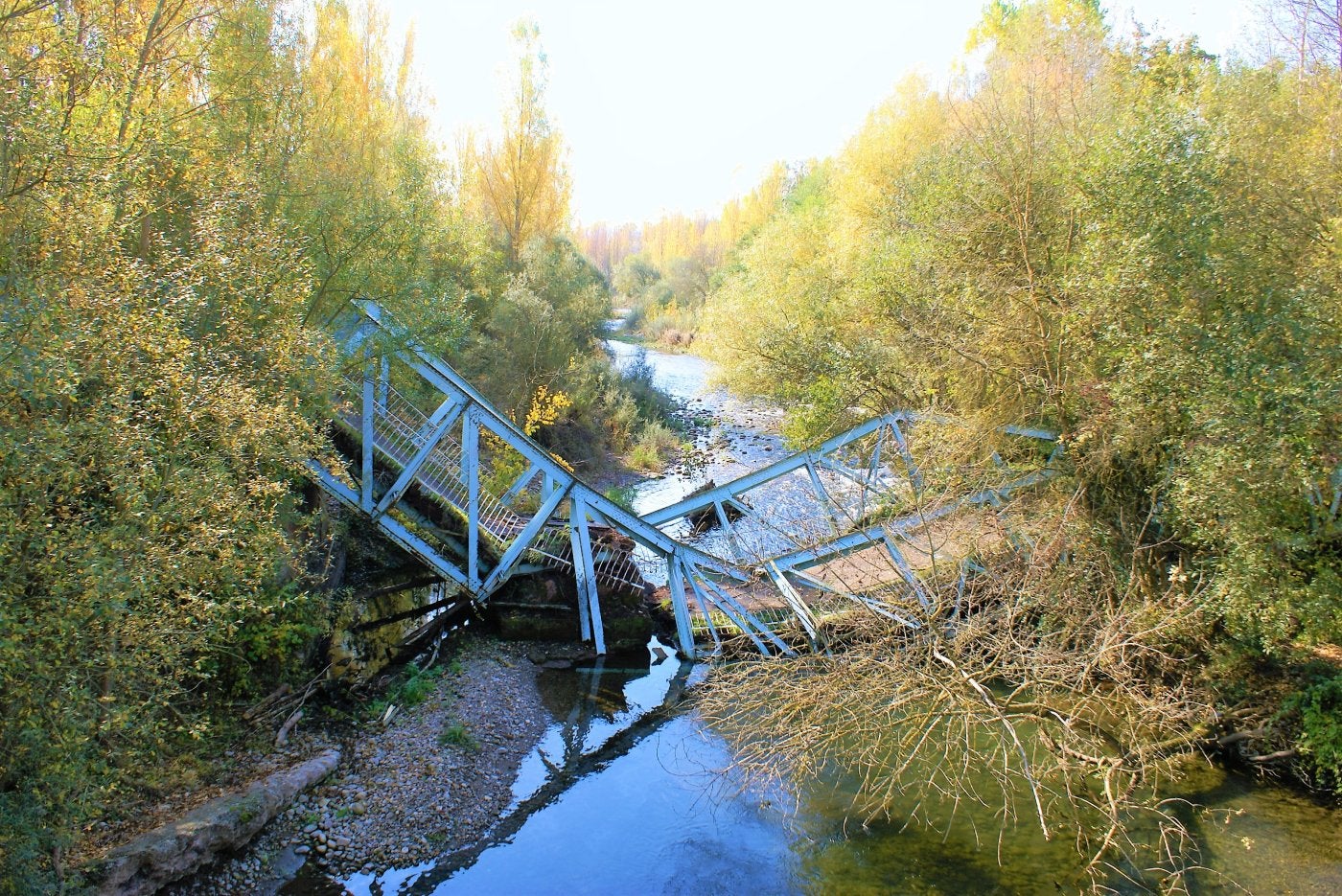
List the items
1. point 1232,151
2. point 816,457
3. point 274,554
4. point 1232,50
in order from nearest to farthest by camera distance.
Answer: point 274,554
point 1232,151
point 816,457
point 1232,50

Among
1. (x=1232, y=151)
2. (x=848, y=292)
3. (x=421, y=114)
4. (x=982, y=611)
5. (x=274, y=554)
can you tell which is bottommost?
(x=982, y=611)

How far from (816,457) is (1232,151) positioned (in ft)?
26.0

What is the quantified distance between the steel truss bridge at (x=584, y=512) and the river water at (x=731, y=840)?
2.42 metres

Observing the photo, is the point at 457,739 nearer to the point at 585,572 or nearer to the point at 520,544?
the point at 520,544

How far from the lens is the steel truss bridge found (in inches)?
504

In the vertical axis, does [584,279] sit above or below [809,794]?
above

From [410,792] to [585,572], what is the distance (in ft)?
16.7

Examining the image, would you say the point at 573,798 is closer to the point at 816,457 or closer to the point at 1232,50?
the point at 816,457

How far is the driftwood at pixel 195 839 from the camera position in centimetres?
720

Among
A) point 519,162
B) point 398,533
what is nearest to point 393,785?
point 398,533

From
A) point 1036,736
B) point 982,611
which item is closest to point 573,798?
point 982,611

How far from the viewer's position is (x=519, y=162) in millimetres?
30688

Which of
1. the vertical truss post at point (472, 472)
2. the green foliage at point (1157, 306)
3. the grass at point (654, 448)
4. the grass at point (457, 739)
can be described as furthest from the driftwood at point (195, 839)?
the grass at point (654, 448)

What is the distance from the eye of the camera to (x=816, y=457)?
15008mm
